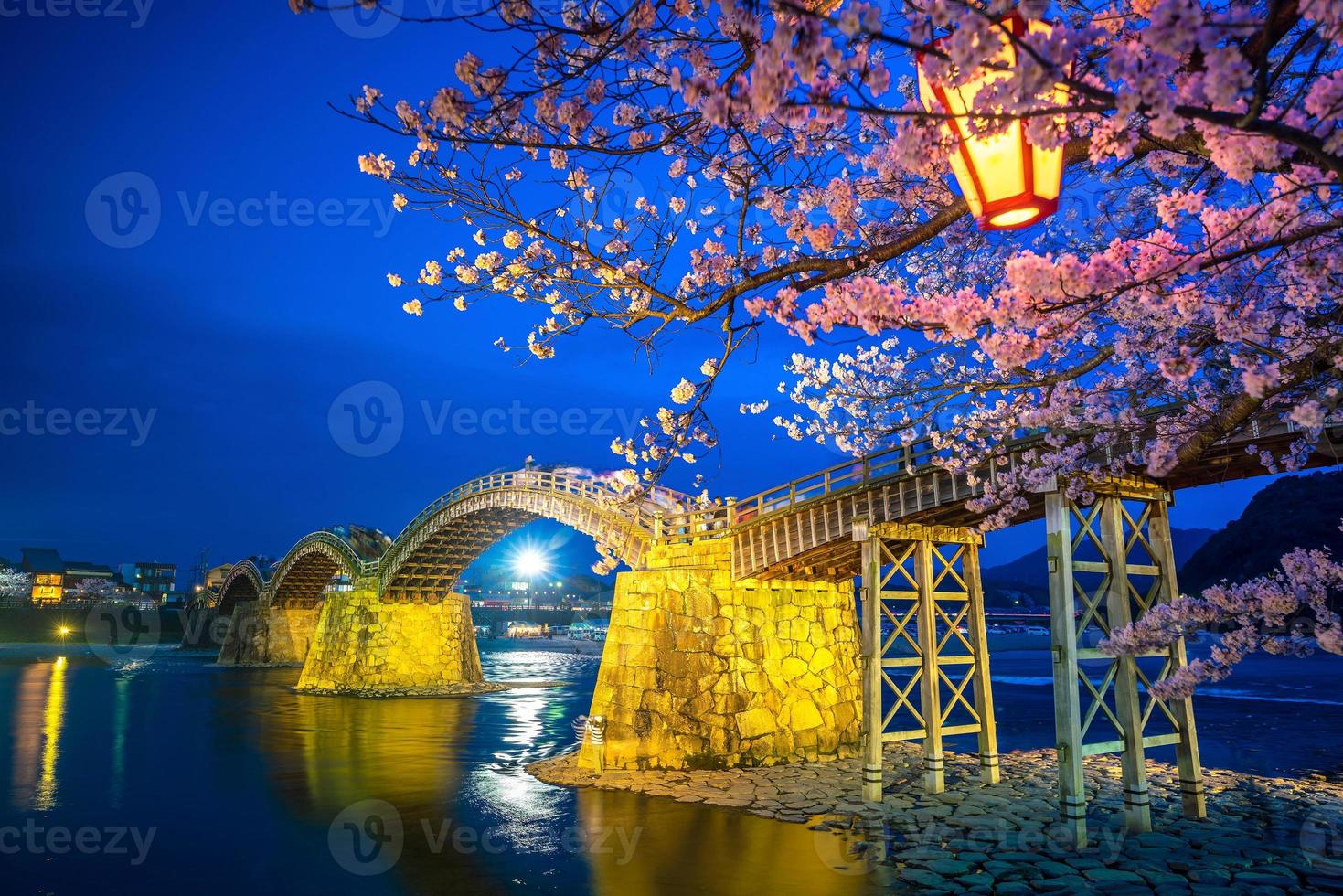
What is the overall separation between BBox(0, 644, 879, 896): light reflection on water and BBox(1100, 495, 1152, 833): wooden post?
3.85 meters

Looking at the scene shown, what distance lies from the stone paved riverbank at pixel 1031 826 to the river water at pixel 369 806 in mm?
668

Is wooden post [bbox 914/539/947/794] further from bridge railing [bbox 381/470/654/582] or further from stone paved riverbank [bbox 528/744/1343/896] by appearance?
bridge railing [bbox 381/470/654/582]

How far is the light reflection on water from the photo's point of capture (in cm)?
975

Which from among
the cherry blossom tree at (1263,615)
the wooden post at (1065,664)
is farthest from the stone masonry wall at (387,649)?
the cherry blossom tree at (1263,615)

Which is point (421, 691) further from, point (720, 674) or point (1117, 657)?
point (1117, 657)

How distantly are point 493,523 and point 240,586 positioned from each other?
35254 mm

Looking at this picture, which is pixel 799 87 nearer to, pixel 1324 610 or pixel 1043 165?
pixel 1043 165

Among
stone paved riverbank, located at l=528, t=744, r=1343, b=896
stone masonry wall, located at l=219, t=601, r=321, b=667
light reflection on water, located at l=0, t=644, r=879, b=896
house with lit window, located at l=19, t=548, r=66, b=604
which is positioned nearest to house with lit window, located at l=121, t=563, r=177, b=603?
house with lit window, located at l=19, t=548, r=66, b=604

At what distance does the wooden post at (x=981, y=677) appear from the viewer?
13852mm

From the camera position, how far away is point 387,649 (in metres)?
34.8

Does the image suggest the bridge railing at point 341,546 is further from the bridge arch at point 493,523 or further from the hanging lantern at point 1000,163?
the hanging lantern at point 1000,163

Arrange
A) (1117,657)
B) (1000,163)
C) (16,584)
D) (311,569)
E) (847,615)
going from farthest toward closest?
(16,584) → (311,569) → (847,615) → (1117,657) → (1000,163)

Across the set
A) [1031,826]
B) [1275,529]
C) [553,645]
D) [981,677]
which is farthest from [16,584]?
[1275,529]

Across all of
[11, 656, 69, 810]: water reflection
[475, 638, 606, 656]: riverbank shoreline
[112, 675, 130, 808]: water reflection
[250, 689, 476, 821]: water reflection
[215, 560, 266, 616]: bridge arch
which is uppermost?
[215, 560, 266, 616]: bridge arch
